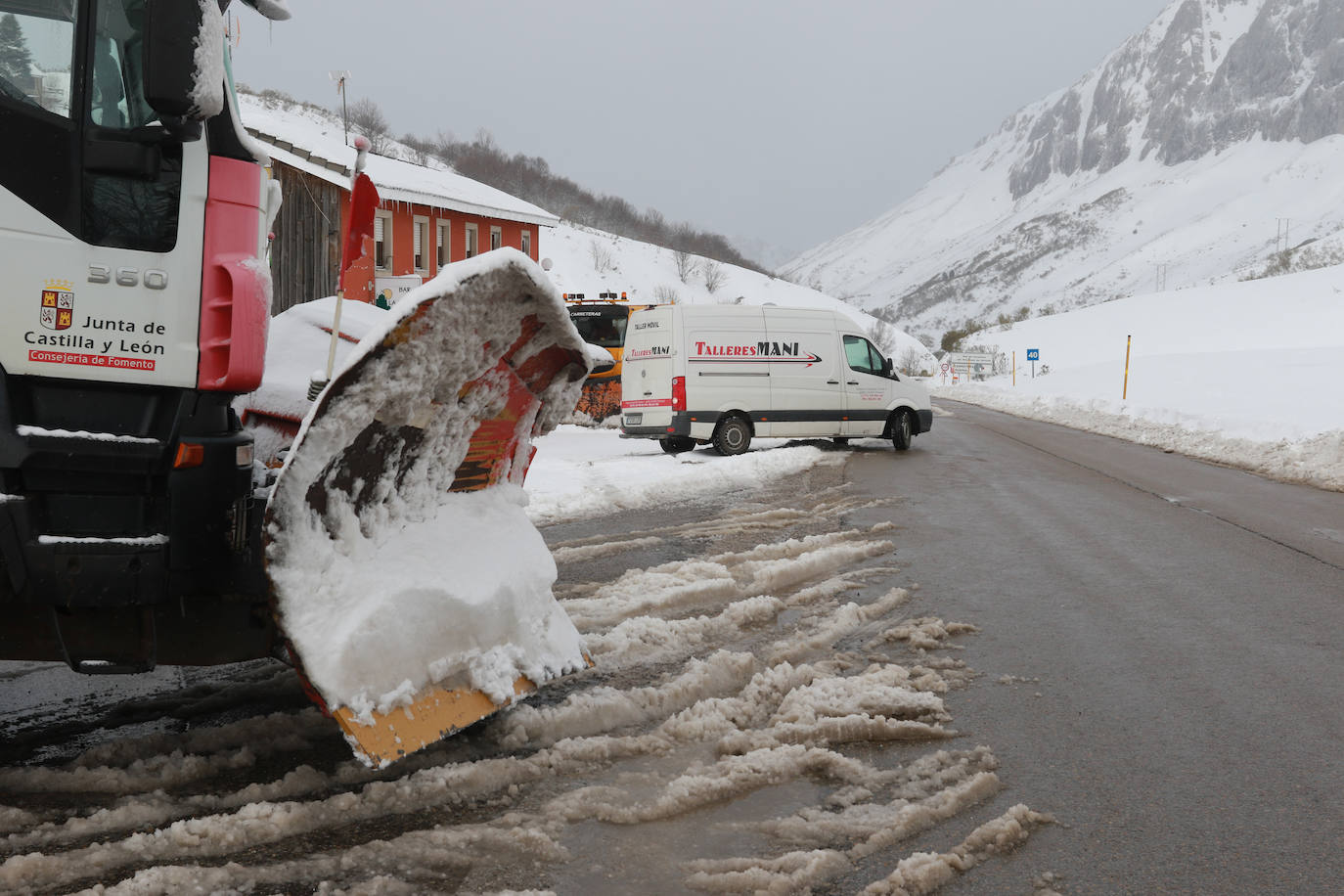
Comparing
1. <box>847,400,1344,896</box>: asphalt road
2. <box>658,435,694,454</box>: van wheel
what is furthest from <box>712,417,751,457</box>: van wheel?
<box>847,400,1344,896</box>: asphalt road

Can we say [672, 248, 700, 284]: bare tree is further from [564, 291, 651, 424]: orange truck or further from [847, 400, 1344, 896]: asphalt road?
[847, 400, 1344, 896]: asphalt road

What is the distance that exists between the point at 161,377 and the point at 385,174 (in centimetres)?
2391

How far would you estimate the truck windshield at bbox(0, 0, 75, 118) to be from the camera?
3.33 meters

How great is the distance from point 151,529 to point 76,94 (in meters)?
1.39

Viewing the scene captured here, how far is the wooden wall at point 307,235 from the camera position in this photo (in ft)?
65.0

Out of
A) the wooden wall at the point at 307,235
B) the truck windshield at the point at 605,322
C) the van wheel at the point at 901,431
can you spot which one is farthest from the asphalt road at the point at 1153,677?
the wooden wall at the point at 307,235

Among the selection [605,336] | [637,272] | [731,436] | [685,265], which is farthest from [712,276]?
[731,436]

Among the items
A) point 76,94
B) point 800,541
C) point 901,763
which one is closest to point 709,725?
point 901,763

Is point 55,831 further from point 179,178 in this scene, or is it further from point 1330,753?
point 1330,753

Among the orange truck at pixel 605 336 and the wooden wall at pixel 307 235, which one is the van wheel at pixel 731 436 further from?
the wooden wall at pixel 307 235

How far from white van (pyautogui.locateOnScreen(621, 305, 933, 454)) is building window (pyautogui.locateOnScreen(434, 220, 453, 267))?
12170 millimetres

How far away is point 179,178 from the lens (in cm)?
348

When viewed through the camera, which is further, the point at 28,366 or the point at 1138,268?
the point at 1138,268

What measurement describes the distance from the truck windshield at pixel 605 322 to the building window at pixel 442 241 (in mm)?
6637
